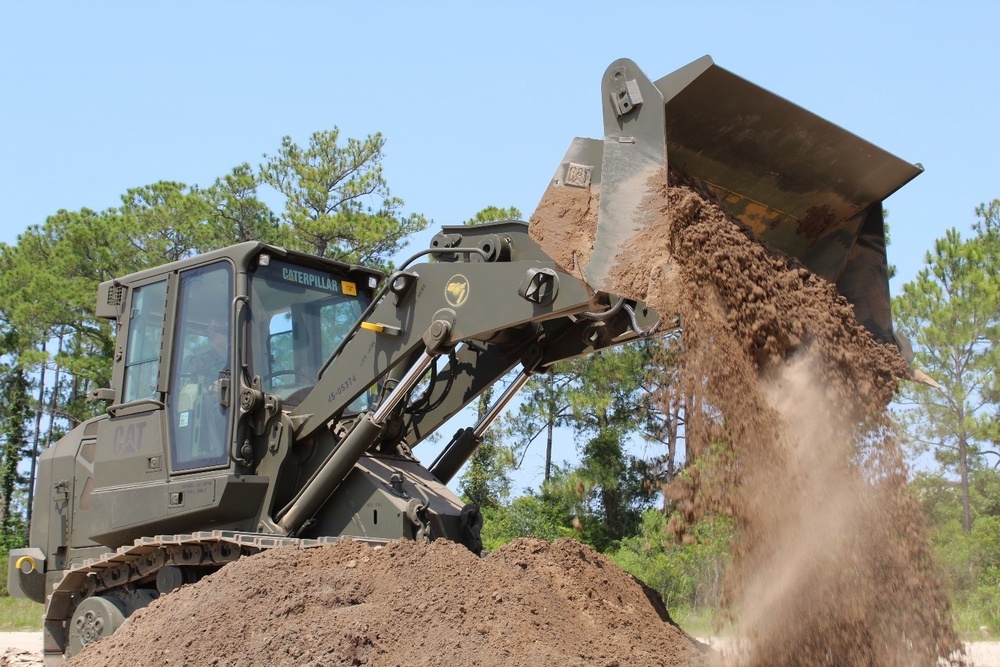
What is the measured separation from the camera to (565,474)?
22.2 metres

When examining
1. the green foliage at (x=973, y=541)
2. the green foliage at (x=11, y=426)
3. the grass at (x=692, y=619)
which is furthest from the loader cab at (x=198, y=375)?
the green foliage at (x=11, y=426)

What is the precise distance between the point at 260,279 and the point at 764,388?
370 cm

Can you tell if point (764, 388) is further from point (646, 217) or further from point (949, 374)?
point (949, 374)

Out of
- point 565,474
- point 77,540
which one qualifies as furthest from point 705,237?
point 565,474

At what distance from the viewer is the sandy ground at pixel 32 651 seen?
9641mm

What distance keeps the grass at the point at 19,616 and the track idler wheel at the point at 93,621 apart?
7.86 meters

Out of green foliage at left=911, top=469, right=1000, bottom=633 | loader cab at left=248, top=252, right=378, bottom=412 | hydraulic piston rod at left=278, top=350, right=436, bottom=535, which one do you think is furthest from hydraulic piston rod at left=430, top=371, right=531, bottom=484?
green foliage at left=911, top=469, right=1000, bottom=633

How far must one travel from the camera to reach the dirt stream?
5680 millimetres

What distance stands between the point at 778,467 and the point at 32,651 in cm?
925

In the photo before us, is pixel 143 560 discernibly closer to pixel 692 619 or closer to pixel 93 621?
pixel 93 621

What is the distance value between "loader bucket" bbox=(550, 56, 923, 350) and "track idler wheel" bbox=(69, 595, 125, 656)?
4.25 metres

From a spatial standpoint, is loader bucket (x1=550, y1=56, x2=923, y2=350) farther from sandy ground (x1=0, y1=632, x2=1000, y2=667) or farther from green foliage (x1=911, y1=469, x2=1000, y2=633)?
green foliage (x1=911, y1=469, x2=1000, y2=633)

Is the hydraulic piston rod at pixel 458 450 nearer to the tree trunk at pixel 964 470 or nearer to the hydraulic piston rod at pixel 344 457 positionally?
the hydraulic piston rod at pixel 344 457

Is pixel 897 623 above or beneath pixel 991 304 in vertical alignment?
beneath
